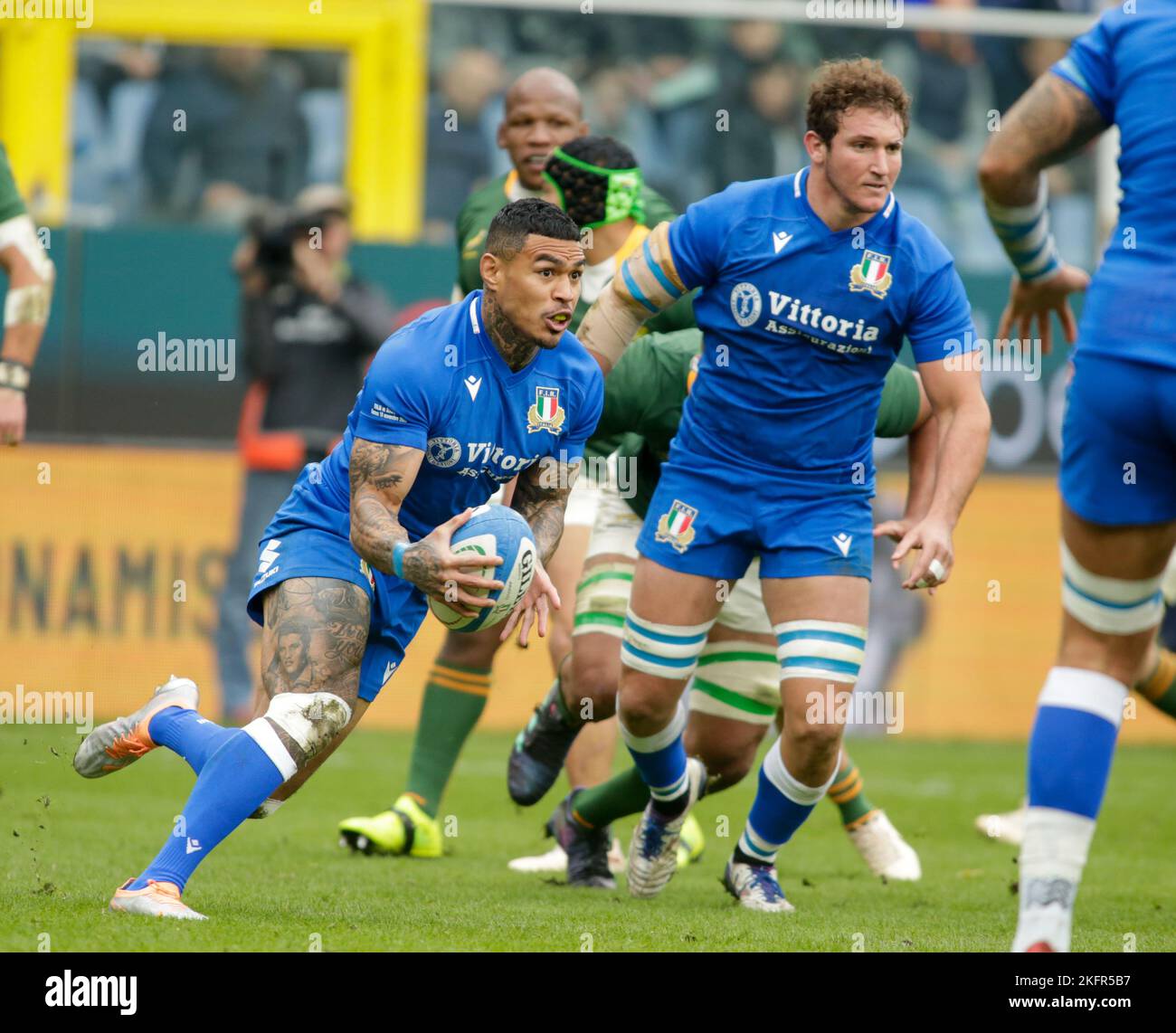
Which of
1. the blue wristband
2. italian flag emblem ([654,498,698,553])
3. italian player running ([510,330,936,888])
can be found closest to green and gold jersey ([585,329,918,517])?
italian player running ([510,330,936,888])

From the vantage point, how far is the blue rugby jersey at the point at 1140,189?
393 centimetres

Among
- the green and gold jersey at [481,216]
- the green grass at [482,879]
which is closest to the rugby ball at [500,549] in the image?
the green grass at [482,879]

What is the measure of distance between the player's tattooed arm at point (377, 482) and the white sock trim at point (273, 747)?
53 centimetres

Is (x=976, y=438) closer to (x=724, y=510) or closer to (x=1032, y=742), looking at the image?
(x=724, y=510)

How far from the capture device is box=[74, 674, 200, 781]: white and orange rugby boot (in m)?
5.54

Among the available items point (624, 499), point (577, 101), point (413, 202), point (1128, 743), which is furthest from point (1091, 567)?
point (413, 202)

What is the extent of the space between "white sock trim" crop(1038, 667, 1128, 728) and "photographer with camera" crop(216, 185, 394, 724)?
25.9 feet

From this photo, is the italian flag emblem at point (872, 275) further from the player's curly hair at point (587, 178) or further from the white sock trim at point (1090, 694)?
the white sock trim at point (1090, 694)

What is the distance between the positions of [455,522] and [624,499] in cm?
205

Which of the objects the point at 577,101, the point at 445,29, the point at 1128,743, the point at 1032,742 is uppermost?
the point at 445,29

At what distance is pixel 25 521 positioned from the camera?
11.3 meters

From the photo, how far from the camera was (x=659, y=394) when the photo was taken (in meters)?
6.52

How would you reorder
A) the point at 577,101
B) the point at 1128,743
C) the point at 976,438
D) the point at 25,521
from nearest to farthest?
1. the point at 976,438
2. the point at 577,101
3. the point at 25,521
4. the point at 1128,743

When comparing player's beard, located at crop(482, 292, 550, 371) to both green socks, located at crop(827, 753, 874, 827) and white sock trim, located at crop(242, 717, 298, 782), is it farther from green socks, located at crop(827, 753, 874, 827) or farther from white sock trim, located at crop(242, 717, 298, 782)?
green socks, located at crop(827, 753, 874, 827)
